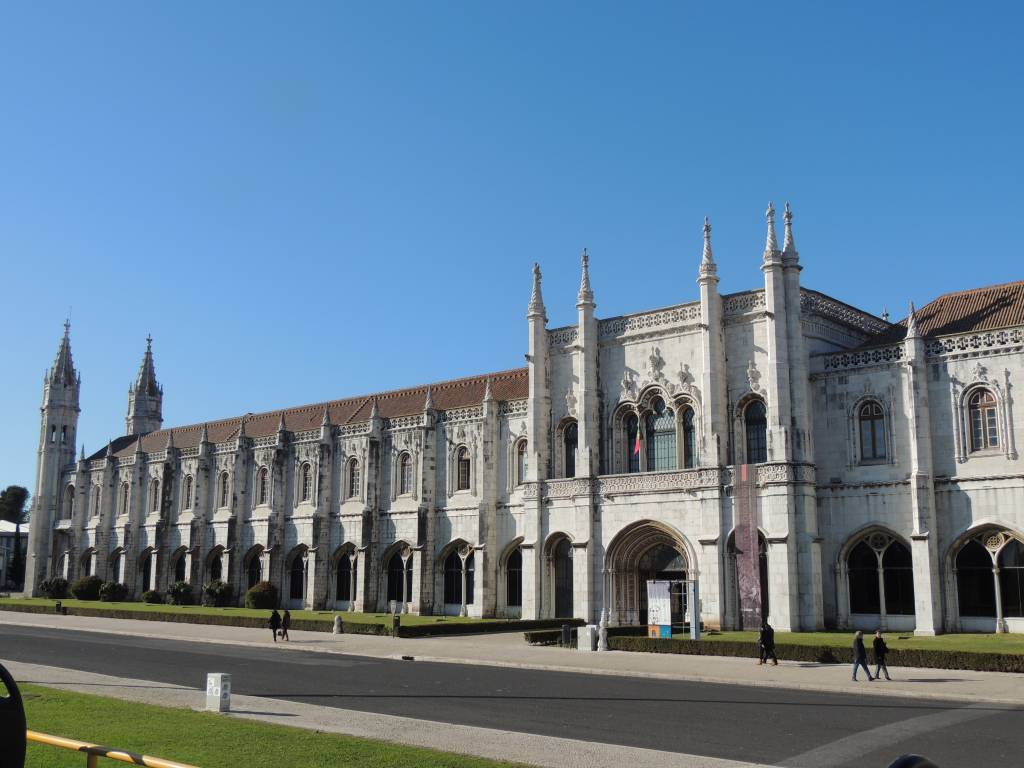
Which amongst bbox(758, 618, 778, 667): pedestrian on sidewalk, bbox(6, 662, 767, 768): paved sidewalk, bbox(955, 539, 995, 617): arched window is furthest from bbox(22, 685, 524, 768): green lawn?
bbox(955, 539, 995, 617): arched window

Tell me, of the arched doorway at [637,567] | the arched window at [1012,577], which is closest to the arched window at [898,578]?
the arched window at [1012,577]

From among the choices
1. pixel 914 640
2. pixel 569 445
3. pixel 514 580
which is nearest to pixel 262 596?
pixel 514 580

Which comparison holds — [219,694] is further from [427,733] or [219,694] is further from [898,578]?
[898,578]

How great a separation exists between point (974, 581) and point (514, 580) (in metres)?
22.9

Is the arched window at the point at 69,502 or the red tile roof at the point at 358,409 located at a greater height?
the red tile roof at the point at 358,409

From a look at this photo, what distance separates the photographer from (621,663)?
29.4 metres

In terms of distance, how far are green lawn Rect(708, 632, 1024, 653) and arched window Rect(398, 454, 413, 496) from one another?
951 inches

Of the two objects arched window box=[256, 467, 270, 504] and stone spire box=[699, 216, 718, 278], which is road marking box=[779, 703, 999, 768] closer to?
stone spire box=[699, 216, 718, 278]

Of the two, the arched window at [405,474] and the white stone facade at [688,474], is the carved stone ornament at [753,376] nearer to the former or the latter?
the white stone facade at [688,474]

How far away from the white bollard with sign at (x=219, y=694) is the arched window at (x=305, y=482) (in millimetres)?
46145

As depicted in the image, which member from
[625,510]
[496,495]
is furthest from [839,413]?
[496,495]

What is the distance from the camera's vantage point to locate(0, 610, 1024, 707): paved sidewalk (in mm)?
23016

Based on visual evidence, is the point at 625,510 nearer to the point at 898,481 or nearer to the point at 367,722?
the point at 898,481

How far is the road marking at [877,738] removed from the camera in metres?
14.2
